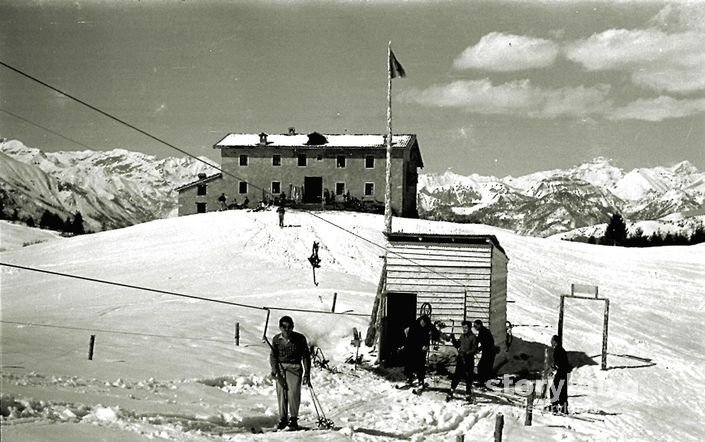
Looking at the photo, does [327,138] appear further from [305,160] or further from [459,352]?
[459,352]

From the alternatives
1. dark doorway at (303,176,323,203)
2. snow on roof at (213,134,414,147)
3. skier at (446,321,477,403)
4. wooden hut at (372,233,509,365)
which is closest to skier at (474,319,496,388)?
skier at (446,321,477,403)

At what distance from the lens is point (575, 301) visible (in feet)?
134

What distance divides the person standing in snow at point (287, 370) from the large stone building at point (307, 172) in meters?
50.7

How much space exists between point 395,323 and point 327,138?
4824 centimetres

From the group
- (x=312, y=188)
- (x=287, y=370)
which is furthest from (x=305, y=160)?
(x=287, y=370)

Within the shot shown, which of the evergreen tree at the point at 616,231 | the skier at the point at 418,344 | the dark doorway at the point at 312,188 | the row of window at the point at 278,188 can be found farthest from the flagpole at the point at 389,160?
the evergreen tree at the point at 616,231

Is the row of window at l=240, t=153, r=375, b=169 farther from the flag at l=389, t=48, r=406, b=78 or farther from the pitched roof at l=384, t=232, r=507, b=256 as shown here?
the pitched roof at l=384, t=232, r=507, b=256

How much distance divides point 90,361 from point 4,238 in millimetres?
51390

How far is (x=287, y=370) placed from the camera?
38.4 feet

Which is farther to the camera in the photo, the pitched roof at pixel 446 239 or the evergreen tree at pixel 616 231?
the evergreen tree at pixel 616 231

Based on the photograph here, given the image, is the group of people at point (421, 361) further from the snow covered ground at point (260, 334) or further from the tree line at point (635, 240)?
the tree line at point (635, 240)

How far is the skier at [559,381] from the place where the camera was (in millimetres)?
16562

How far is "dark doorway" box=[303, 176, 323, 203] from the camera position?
64875mm

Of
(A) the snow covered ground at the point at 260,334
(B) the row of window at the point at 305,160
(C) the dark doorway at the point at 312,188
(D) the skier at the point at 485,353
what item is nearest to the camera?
(A) the snow covered ground at the point at 260,334
